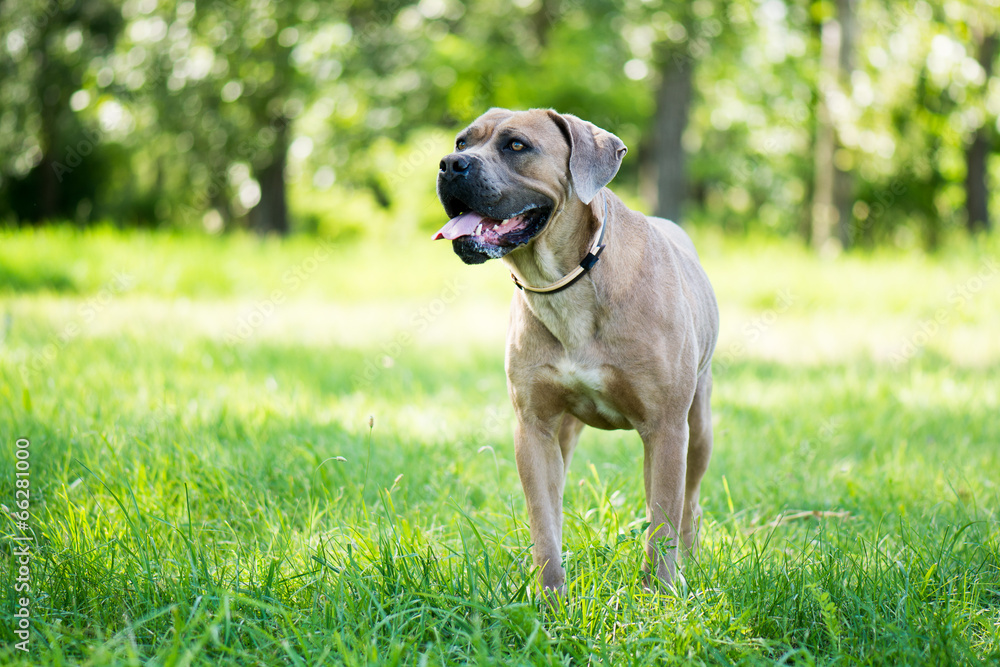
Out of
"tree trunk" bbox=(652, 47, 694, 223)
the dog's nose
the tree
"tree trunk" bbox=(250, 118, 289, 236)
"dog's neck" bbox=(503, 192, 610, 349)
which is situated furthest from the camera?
"tree trunk" bbox=(250, 118, 289, 236)

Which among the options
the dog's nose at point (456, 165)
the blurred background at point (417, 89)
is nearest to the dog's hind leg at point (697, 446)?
the dog's nose at point (456, 165)

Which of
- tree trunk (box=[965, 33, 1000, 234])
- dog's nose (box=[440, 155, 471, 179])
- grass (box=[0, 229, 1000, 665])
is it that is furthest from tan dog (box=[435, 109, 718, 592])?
tree trunk (box=[965, 33, 1000, 234])

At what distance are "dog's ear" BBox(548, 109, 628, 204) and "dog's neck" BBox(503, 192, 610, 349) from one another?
0.11 metres

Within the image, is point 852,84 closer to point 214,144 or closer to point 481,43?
point 481,43

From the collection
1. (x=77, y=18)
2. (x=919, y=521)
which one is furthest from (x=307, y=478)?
(x=77, y=18)

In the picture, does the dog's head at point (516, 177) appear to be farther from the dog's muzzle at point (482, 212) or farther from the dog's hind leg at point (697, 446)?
the dog's hind leg at point (697, 446)

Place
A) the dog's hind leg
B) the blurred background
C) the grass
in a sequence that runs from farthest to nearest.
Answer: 1. the blurred background
2. the dog's hind leg
3. the grass

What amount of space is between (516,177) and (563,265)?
38 cm

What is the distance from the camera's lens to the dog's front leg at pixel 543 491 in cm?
292

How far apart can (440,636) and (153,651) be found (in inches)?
34.8

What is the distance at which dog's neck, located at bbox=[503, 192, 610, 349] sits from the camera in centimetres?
303

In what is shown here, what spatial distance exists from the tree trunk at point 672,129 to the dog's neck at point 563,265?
9.15 m

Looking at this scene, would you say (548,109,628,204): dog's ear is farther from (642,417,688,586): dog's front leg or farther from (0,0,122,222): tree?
(0,0,122,222): tree

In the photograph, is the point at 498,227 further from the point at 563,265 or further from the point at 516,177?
the point at 563,265
